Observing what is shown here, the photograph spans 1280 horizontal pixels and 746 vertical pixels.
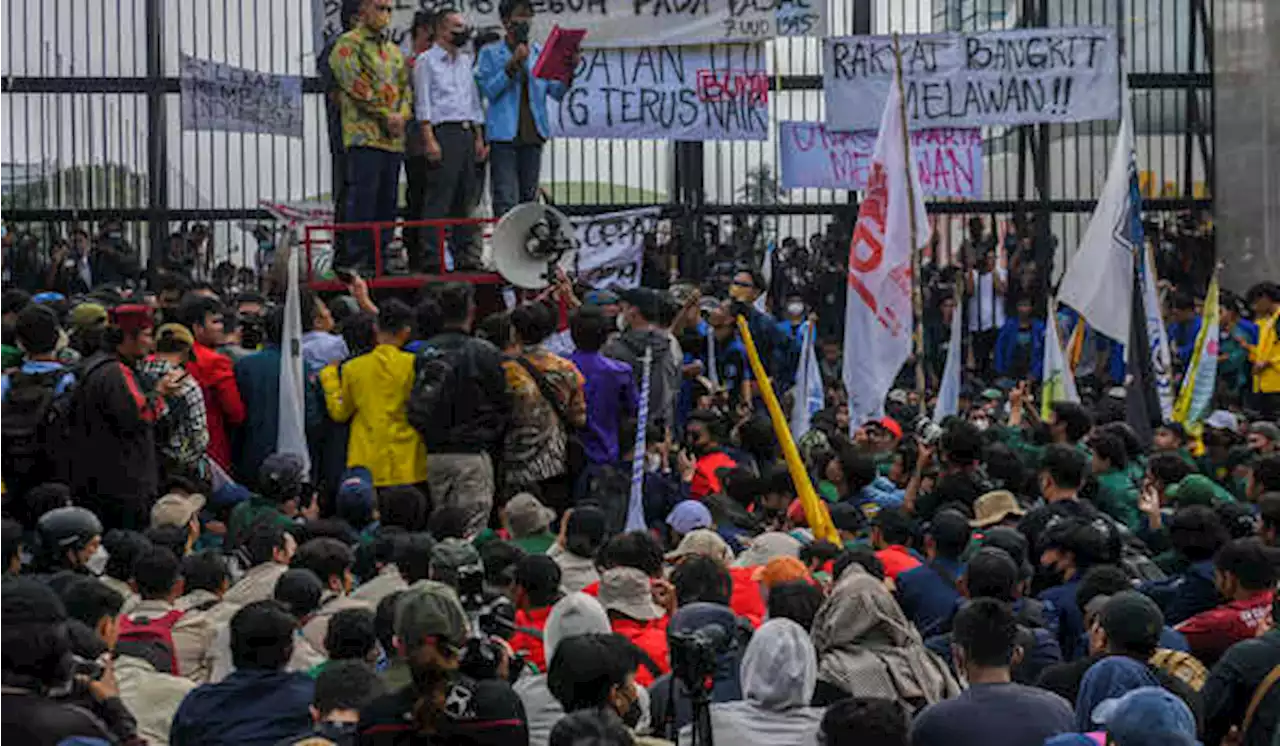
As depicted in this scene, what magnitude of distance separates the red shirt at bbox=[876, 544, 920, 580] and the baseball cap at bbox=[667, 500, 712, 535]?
3.84 ft

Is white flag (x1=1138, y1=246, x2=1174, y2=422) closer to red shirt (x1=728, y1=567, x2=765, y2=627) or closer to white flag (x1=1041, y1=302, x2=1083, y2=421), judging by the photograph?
white flag (x1=1041, y1=302, x2=1083, y2=421)

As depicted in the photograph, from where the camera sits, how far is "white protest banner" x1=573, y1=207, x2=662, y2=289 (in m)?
17.3

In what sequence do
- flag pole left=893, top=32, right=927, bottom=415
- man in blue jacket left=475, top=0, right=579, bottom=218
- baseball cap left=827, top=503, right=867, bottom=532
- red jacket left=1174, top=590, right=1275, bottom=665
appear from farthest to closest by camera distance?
man in blue jacket left=475, top=0, right=579, bottom=218
flag pole left=893, top=32, right=927, bottom=415
baseball cap left=827, top=503, right=867, bottom=532
red jacket left=1174, top=590, right=1275, bottom=665

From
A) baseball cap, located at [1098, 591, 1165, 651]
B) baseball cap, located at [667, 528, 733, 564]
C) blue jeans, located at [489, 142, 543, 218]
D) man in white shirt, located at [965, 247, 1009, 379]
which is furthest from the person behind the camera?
man in white shirt, located at [965, 247, 1009, 379]

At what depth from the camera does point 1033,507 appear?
11.3 metres

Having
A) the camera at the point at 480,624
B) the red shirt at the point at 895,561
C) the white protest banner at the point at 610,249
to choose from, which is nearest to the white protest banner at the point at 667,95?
the white protest banner at the point at 610,249

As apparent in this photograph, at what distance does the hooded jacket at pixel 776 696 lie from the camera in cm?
732

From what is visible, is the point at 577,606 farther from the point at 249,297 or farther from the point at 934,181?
the point at 934,181

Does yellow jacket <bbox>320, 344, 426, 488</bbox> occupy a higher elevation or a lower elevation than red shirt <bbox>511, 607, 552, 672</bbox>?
higher

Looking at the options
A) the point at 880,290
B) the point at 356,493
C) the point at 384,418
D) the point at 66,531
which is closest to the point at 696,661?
the point at 66,531

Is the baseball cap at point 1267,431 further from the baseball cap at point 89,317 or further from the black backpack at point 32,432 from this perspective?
the black backpack at point 32,432

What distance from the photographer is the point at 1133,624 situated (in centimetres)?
766

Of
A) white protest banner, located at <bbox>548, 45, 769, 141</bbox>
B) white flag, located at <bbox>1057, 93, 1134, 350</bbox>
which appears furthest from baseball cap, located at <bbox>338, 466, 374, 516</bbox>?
white protest banner, located at <bbox>548, 45, 769, 141</bbox>

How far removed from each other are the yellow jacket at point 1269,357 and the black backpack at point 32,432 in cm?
964
